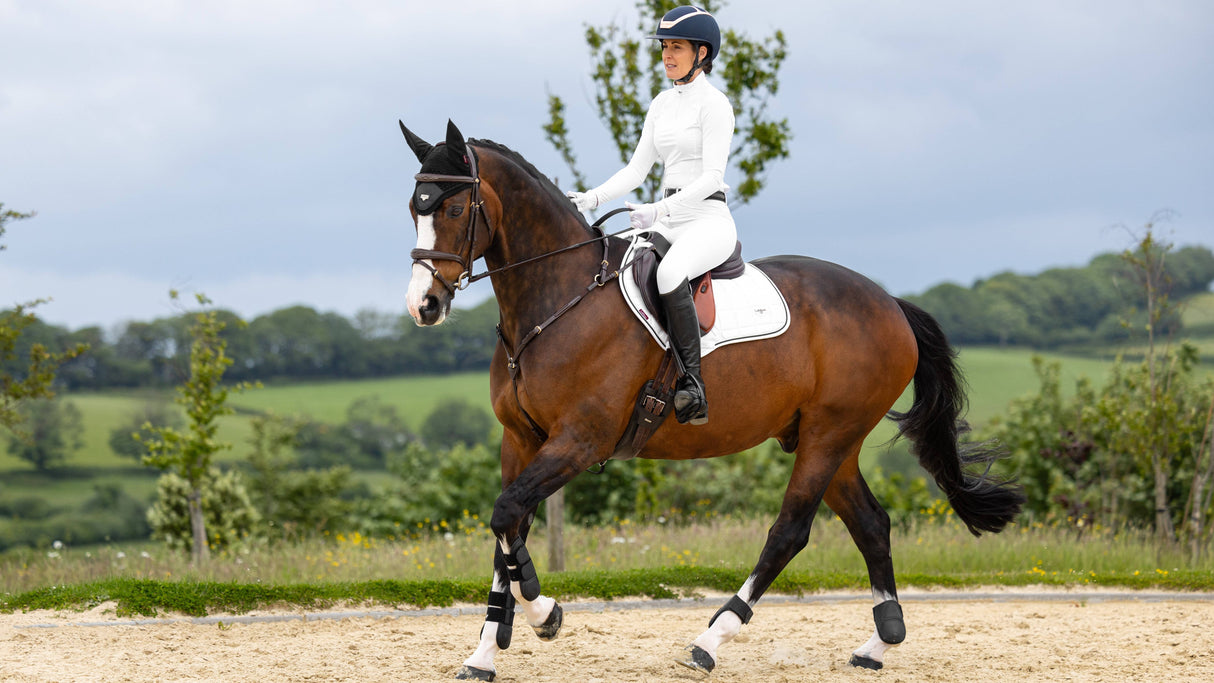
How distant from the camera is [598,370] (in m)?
5.67

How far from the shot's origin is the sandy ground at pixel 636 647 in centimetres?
616

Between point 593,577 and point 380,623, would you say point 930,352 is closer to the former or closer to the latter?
point 593,577

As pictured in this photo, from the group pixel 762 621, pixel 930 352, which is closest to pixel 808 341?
pixel 930 352

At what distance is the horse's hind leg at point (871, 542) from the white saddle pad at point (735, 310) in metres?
1.23

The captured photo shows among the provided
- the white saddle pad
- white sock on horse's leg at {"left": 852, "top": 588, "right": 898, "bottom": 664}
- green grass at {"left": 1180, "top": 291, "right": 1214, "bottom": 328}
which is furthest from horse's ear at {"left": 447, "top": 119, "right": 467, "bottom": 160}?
green grass at {"left": 1180, "top": 291, "right": 1214, "bottom": 328}

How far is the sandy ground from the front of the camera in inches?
242

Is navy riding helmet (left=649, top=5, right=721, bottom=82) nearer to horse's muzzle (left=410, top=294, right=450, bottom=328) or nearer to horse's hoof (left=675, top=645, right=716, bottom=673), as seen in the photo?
horse's muzzle (left=410, top=294, right=450, bottom=328)

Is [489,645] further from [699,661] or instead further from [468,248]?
[468,248]

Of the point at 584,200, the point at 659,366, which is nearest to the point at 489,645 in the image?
the point at 659,366

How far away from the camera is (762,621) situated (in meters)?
8.09

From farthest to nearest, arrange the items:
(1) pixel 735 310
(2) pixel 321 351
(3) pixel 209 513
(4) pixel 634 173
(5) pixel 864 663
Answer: (2) pixel 321 351 < (3) pixel 209 513 < (5) pixel 864 663 < (4) pixel 634 173 < (1) pixel 735 310

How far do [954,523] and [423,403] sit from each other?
30.4m

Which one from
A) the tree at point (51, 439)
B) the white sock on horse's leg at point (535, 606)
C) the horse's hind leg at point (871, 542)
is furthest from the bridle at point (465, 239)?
the tree at point (51, 439)

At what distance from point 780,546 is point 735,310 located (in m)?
1.43
